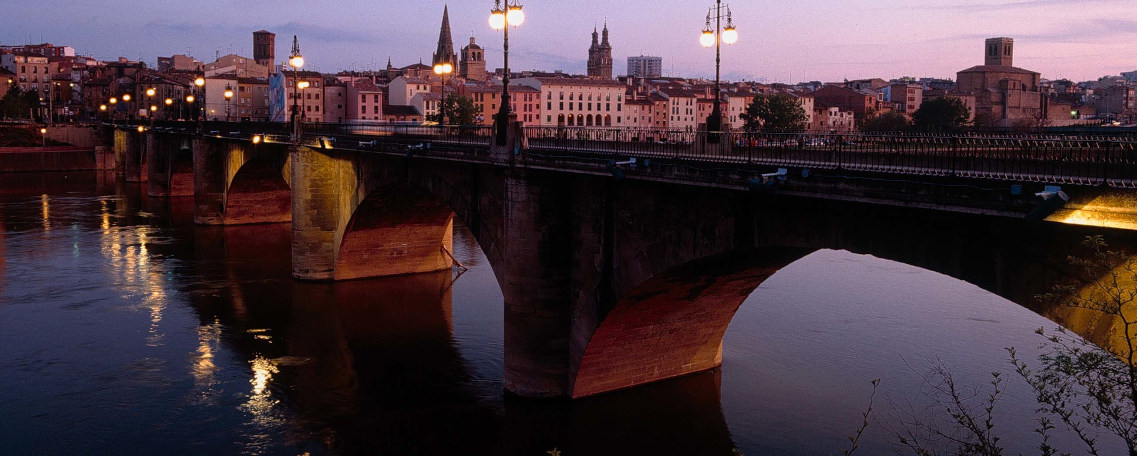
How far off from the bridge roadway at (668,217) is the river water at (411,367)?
1489mm

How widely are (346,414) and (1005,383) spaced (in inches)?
607

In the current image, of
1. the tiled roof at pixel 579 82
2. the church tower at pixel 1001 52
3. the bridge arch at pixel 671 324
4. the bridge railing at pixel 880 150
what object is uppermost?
the church tower at pixel 1001 52

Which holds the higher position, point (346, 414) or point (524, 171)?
point (524, 171)

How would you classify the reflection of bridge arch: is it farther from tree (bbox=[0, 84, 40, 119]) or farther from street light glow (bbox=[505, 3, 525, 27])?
tree (bbox=[0, 84, 40, 119])

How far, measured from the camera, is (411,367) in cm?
2512

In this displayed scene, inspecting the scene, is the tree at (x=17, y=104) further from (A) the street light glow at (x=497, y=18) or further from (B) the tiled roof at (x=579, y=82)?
(A) the street light glow at (x=497, y=18)

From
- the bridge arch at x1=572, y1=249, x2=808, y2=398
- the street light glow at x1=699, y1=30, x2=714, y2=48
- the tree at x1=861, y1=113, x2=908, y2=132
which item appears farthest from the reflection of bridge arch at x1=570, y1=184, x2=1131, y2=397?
the tree at x1=861, y1=113, x2=908, y2=132

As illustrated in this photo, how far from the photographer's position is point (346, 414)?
21.4 metres

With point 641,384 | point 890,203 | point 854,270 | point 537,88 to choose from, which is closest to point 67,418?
point 641,384

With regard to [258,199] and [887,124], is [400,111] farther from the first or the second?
[258,199]

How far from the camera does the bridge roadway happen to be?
11.8 metres

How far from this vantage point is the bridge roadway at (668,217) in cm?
1183

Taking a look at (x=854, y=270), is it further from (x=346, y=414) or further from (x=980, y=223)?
(x=980, y=223)

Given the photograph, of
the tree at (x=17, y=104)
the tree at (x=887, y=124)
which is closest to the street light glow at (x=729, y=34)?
the tree at (x=887, y=124)
